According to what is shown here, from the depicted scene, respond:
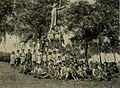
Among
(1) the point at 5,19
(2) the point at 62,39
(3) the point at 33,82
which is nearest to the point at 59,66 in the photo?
(2) the point at 62,39

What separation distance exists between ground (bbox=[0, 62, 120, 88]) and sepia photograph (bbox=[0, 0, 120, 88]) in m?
0.12

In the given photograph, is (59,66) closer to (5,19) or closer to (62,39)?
(62,39)

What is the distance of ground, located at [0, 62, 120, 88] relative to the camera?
6.92 m

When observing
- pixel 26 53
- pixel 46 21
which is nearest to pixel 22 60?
pixel 26 53

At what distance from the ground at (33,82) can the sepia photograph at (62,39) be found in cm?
12

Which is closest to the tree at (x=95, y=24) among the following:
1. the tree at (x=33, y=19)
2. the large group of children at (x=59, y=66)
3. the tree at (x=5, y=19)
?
the large group of children at (x=59, y=66)

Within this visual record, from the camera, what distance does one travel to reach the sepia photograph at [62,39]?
8062mm

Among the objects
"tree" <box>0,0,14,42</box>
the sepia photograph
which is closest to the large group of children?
the sepia photograph

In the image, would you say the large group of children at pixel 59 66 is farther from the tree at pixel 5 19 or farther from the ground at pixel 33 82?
the tree at pixel 5 19

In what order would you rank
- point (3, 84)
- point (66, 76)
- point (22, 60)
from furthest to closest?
point (22, 60) < point (66, 76) < point (3, 84)

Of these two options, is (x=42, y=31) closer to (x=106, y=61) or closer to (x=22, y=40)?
(x=22, y=40)

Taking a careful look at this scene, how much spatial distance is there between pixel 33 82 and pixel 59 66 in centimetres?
116

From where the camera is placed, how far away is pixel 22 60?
858 cm

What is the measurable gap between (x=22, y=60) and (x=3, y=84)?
5.97ft
